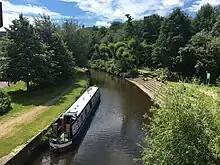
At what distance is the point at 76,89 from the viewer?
1715 inches

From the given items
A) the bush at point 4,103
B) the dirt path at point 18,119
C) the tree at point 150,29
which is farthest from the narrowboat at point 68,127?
the tree at point 150,29

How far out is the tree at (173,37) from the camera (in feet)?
192

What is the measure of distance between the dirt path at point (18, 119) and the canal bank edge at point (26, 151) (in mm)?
2215

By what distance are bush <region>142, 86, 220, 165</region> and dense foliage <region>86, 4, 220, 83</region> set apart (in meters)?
38.2

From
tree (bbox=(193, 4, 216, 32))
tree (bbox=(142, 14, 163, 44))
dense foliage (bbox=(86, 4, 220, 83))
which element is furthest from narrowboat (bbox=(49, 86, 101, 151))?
tree (bbox=(142, 14, 163, 44))

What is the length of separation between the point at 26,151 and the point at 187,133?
1290 centimetres

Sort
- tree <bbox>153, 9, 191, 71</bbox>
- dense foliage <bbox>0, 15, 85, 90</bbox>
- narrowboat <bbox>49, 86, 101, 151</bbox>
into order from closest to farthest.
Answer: narrowboat <bbox>49, 86, 101, 151</bbox>
dense foliage <bbox>0, 15, 85, 90</bbox>
tree <bbox>153, 9, 191, 71</bbox>

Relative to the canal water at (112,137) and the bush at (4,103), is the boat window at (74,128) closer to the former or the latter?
the canal water at (112,137)

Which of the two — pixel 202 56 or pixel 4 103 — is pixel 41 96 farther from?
pixel 202 56

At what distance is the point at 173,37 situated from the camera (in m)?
58.9

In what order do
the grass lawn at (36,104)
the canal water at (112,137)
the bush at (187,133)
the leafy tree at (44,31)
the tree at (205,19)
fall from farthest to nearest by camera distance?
the tree at (205,19) → the leafy tree at (44,31) → the canal water at (112,137) → the grass lawn at (36,104) → the bush at (187,133)

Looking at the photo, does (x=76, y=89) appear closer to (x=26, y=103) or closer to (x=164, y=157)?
(x=26, y=103)

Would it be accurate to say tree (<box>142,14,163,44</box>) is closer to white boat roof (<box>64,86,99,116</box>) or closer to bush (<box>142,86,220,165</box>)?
white boat roof (<box>64,86,99,116</box>)

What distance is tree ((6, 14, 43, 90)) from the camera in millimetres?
36281
